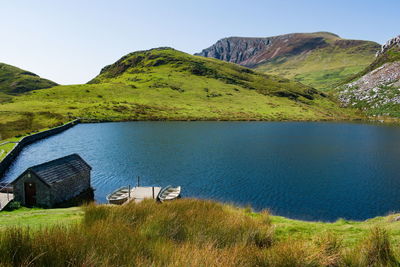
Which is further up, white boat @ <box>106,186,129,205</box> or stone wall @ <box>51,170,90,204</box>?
stone wall @ <box>51,170,90,204</box>

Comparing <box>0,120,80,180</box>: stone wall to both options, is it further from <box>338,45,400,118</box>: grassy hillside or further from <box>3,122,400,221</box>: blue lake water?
<box>338,45,400,118</box>: grassy hillside

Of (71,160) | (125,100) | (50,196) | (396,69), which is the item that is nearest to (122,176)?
(71,160)

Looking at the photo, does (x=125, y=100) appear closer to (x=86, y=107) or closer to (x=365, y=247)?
(x=86, y=107)

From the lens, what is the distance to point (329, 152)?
66.2m

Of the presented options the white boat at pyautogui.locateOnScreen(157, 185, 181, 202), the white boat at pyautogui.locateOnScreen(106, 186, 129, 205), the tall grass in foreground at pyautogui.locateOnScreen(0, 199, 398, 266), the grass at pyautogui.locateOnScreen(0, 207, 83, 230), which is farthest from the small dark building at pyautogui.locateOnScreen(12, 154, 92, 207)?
the tall grass in foreground at pyautogui.locateOnScreen(0, 199, 398, 266)

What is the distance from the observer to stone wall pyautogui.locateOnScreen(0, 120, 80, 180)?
45928 mm

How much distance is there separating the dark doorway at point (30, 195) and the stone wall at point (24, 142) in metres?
18.4

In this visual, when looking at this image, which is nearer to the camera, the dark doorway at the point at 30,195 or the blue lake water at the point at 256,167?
the dark doorway at the point at 30,195

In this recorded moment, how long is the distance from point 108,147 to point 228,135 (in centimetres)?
4022

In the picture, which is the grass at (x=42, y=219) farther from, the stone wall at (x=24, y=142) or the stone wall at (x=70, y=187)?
the stone wall at (x=24, y=142)

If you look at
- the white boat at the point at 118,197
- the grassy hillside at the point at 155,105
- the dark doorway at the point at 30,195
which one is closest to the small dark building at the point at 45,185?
the dark doorway at the point at 30,195

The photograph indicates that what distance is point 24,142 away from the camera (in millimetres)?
64938

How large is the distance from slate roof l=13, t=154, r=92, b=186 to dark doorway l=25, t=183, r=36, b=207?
1555mm

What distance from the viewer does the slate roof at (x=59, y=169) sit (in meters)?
28.6
